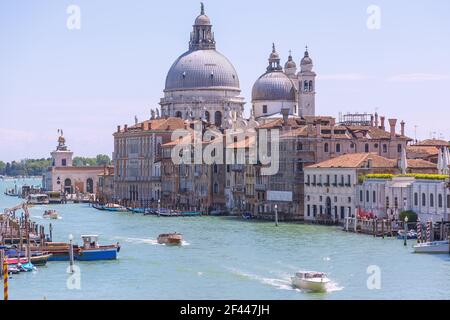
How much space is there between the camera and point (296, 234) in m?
39.6

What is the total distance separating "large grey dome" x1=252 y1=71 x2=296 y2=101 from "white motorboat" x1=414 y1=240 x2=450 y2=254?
39.9 m

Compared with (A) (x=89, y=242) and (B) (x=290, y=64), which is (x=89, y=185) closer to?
(B) (x=290, y=64)

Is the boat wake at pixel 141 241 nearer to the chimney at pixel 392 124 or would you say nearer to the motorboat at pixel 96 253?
the motorboat at pixel 96 253

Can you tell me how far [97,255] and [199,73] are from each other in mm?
46884

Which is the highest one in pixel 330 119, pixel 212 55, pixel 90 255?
pixel 212 55

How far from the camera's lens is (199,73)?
7700 cm

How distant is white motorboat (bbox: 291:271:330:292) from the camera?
23.3 meters

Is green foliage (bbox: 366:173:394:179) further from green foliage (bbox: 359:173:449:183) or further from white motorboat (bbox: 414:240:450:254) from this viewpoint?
white motorboat (bbox: 414:240:450:254)

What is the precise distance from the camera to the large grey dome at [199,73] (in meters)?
76.9

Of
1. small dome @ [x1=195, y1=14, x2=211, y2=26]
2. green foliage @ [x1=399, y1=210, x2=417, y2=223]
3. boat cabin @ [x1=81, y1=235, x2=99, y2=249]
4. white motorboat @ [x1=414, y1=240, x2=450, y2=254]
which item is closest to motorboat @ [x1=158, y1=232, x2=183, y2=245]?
boat cabin @ [x1=81, y1=235, x2=99, y2=249]

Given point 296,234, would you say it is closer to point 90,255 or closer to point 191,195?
point 90,255

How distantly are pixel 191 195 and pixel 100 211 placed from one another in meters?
4.76

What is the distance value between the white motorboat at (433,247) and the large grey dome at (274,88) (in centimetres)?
3994
